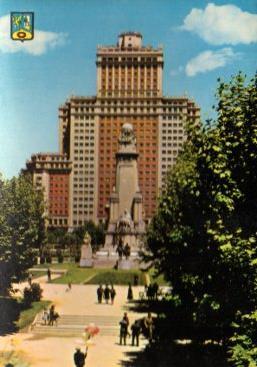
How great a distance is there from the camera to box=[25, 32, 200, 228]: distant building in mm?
178500

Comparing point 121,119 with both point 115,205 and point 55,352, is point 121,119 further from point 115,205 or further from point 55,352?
point 55,352

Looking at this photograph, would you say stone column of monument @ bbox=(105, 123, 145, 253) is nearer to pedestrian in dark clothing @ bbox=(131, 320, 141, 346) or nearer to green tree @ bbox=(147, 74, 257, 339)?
pedestrian in dark clothing @ bbox=(131, 320, 141, 346)

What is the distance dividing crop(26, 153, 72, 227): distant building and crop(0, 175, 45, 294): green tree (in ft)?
464

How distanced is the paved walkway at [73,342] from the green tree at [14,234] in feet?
12.7

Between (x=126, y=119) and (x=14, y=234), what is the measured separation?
141867 mm

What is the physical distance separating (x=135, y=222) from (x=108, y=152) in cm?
8359

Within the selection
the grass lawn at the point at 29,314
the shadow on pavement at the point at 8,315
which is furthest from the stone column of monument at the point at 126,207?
the shadow on pavement at the point at 8,315

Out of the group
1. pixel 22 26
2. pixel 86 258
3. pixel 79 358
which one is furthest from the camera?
pixel 86 258

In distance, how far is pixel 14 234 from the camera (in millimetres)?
39250

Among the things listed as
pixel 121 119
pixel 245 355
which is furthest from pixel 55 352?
pixel 121 119

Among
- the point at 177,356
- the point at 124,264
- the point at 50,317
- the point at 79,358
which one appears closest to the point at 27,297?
the point at 50,317

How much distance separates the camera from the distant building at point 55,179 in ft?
610

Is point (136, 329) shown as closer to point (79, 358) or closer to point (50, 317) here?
point (79, 358)

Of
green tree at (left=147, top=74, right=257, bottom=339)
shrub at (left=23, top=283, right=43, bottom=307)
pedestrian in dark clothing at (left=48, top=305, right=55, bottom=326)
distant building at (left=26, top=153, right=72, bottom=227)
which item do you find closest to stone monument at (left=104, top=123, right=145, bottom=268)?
shrub at (left=23, top=283, right=43, bottom=307)
